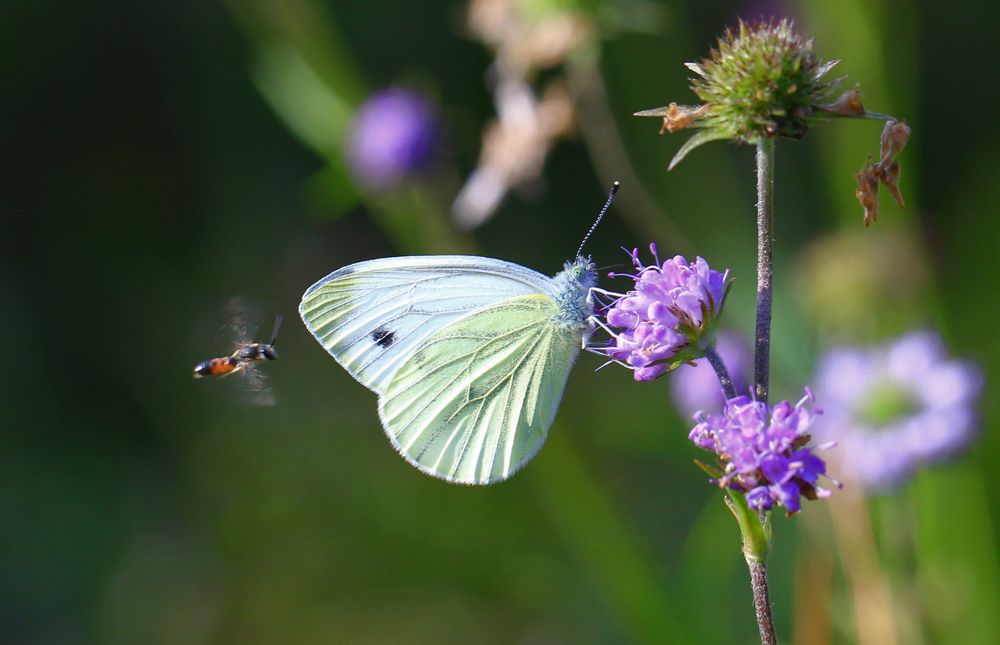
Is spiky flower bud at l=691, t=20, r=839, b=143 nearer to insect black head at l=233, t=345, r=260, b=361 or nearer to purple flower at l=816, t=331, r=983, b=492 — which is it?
insect black head at l=233, t=345, r=260, b=361

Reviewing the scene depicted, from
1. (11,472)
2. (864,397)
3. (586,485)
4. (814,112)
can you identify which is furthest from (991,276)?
(11,472)

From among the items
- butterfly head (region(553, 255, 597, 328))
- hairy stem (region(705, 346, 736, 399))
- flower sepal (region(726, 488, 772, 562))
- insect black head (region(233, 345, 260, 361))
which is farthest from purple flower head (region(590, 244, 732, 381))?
insect black head (region(233, 345, 260, 361))

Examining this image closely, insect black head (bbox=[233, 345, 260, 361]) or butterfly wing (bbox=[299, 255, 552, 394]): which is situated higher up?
butterfly wing (bbox=[299, 255, 552, 394])

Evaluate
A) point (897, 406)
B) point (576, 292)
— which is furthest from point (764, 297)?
point (897, 406)

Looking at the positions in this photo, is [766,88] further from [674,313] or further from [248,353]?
[248,353]

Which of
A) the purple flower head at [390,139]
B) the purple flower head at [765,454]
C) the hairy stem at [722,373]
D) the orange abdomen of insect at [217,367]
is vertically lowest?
the orange abdomen of insect at [217,367]

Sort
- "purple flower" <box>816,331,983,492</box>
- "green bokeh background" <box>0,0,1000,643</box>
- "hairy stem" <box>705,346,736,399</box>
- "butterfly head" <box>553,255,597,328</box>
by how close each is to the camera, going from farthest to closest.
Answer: "green bokeh background" <box>0,0,1000,643</box> < "purple flower" <box>816,331,983,492</box> < "butterfly head" <box>553,255,597,328</box> < "hairy stem" <box>705,346,736,399</box>

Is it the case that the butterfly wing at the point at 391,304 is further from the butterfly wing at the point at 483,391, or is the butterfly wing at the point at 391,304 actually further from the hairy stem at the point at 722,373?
the hairy stem at the point at 722,373

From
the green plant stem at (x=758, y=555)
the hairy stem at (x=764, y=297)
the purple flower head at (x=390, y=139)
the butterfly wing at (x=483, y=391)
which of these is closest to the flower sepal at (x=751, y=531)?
the green plant stem at (x=758, y=555)

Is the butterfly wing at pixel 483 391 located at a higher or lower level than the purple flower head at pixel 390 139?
lower
